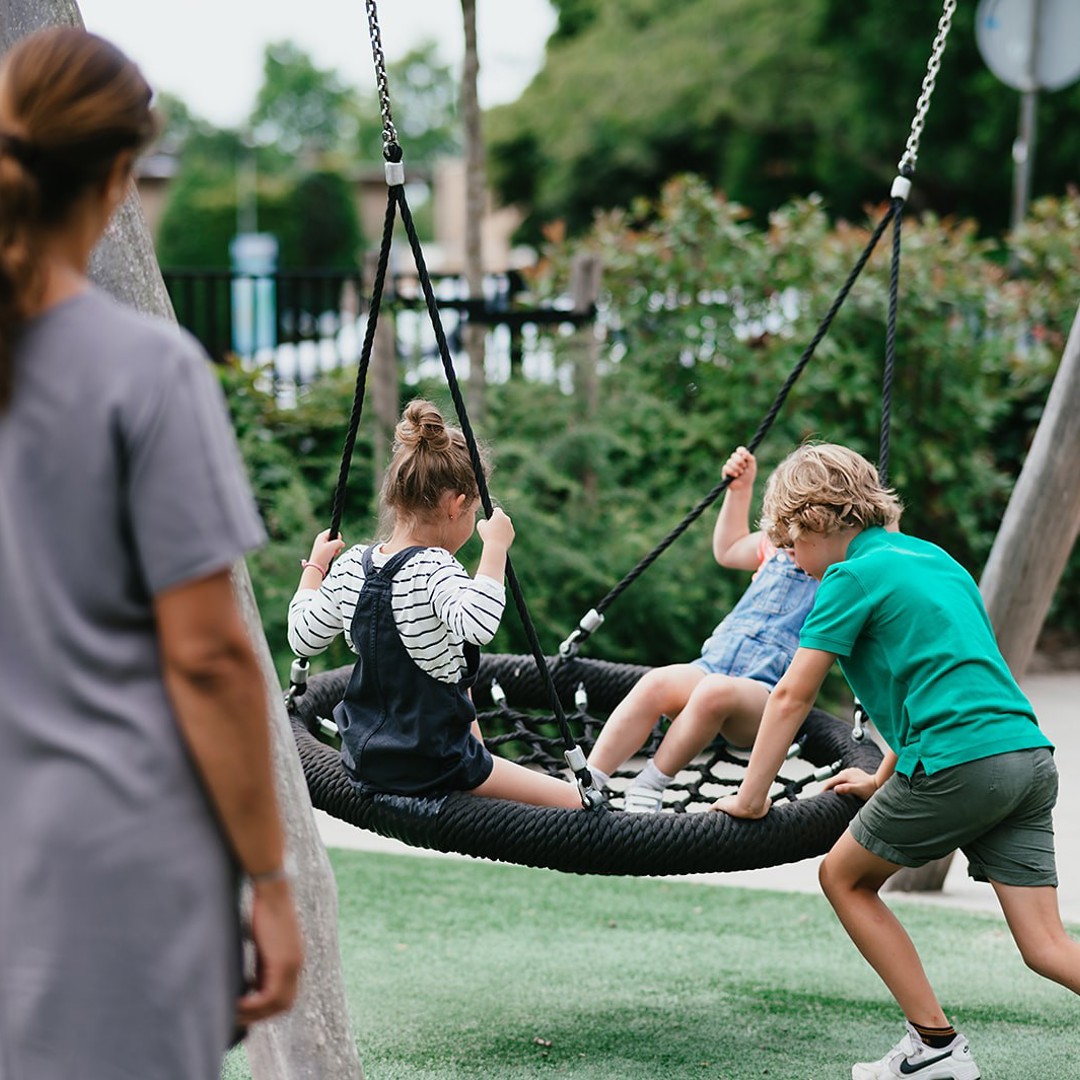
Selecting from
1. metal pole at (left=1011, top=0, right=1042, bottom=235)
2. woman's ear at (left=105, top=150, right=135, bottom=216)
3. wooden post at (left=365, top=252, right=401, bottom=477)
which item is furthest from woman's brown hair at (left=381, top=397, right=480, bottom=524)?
metal pole at (left=1011, top=0, right=1042, bottom=235)

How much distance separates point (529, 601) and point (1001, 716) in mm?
3414

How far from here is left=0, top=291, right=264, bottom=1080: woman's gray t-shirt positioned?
127 cm

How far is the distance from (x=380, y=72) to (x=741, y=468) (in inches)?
52.1

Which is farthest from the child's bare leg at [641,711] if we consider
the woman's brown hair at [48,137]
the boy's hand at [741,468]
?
the woman's brown hair at [48,137]

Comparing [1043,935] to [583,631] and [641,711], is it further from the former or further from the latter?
[583,631]

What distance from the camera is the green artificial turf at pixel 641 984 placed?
309cm

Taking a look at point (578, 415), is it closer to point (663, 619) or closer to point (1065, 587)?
point (663, 619)

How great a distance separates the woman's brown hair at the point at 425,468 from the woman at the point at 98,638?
147cm

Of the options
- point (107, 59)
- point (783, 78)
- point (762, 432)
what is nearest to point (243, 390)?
point (762, 432)

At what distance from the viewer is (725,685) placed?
3.31 metres

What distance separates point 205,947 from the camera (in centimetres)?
132

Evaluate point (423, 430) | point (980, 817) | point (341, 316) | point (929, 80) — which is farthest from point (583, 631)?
point (341, 316)

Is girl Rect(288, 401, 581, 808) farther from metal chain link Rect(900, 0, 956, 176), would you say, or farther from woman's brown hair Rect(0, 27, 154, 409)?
woman's brown hair Rect(0, 27, 154, 409)

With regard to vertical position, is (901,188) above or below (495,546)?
above
